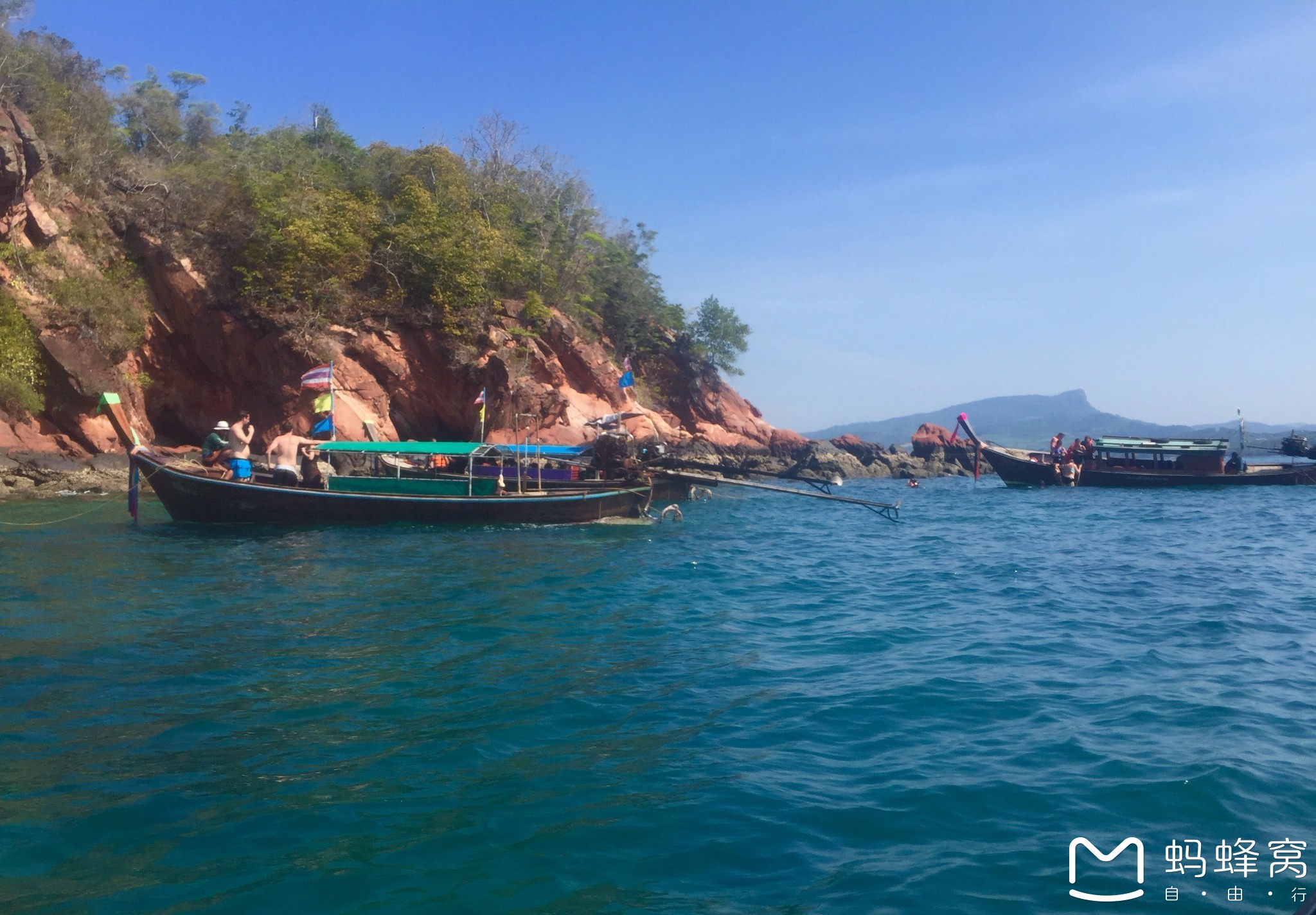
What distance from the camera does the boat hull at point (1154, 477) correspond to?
121 ft

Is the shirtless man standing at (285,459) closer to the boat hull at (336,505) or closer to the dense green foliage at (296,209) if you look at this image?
the boat hull at (336,505)

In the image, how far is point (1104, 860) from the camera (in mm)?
4789

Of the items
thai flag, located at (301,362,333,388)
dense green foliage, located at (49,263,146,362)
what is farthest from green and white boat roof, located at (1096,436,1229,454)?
dense green foliage, located at (49,263,146,362)

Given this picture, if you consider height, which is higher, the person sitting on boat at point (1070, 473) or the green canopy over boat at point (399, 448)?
the green canopy over boat at point (399, 448)

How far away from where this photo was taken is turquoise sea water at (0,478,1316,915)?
459 centimetres

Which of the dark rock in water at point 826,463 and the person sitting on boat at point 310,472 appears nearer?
the person sitting on boat at point 310,472

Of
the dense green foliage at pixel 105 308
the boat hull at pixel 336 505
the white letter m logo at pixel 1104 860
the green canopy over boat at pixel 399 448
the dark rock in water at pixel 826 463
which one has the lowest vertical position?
the white letter m logo at pixel 1104 860

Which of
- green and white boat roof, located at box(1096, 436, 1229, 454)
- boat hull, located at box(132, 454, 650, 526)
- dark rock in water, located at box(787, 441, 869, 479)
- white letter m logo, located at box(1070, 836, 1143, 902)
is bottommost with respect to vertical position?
white letter m logo, located at box(1070, 836, 1143, 902)

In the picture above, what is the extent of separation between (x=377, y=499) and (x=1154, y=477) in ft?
107

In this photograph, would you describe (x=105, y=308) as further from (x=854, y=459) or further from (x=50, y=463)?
(x=854, y=459)

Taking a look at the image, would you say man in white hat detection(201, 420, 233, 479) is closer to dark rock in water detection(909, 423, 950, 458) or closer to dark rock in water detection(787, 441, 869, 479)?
dark rock in water detection(787, 441, 869, 479)

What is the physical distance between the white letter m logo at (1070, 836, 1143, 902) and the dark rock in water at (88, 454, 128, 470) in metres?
29.1

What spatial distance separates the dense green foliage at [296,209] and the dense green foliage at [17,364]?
1.92 metres

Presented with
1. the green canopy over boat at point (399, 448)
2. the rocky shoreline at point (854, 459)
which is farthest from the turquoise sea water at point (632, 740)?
the rocky shoreline at point (854, 459)
